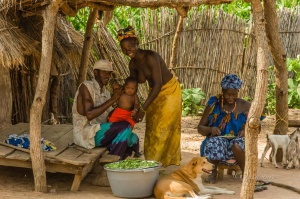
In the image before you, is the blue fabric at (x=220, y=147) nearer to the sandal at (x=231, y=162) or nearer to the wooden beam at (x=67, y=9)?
the sandal at (x=231, y=162)

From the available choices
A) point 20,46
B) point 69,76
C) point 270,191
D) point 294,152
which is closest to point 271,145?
point 294,152

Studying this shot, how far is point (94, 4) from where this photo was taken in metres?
6.56

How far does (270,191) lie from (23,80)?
4096 millimetres

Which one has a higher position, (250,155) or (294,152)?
(250,155)

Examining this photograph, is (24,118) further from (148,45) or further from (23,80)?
(148,45)

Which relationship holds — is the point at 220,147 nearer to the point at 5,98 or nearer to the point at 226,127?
the point at 226,127

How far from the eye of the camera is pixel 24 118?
8.70m

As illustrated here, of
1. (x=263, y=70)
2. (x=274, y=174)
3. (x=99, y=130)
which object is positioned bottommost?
(x=274, y=174)

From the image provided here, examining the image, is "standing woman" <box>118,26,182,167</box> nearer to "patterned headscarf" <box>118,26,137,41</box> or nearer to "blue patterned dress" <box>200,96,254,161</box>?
"patterned headscarf" <box>118,26,137,41</box>

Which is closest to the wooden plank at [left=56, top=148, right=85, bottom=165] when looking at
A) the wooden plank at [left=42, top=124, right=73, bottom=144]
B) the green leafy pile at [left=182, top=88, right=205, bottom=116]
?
the wooden plank at [left=42, top=124, right=73, bottom=144]

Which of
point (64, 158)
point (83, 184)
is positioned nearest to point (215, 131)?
point (83, 184)

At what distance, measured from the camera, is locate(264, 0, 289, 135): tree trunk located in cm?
671

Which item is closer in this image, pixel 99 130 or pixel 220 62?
pixel 99 130

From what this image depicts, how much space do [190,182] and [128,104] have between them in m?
1.16
